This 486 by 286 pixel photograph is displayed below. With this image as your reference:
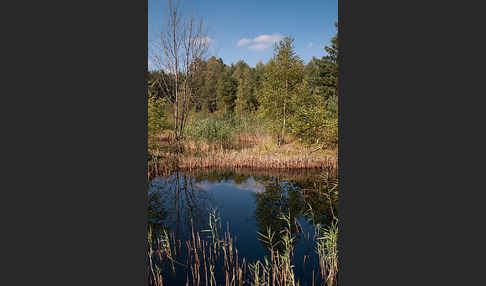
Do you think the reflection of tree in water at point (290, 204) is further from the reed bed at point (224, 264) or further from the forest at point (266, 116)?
the forest at point (266, 116)

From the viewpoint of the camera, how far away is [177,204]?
7.77 m

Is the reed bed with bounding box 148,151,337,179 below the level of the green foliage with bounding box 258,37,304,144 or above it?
below

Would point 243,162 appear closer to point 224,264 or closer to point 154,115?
point 154,115

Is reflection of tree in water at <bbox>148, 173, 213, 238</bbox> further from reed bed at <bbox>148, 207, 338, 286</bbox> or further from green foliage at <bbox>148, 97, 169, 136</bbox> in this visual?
green foliage at <bbox>148, 97, 169, 136</bbox>

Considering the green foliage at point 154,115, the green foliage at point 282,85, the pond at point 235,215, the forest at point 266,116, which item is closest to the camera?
the pond at point 235,215

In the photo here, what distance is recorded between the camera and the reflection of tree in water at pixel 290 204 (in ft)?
20.4

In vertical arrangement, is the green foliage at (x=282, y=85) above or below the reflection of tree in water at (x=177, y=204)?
above

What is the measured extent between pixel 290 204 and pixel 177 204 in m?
3.85

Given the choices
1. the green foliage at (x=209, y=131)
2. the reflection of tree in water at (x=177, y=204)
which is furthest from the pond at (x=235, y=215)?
the green foliage at (x=209, y=131)

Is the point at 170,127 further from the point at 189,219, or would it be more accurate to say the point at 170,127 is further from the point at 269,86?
the point at 189,219

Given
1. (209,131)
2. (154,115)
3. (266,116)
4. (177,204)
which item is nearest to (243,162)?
(209,131)

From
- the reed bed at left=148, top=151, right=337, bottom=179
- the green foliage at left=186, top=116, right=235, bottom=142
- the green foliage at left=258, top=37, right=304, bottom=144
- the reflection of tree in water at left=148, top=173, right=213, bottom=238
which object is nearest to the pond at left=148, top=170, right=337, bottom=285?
the reflection of tree in water at left=148, top=173, right=213, bottom=238

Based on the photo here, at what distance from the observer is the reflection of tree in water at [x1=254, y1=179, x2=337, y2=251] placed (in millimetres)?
6230

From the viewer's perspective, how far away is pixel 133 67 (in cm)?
102
